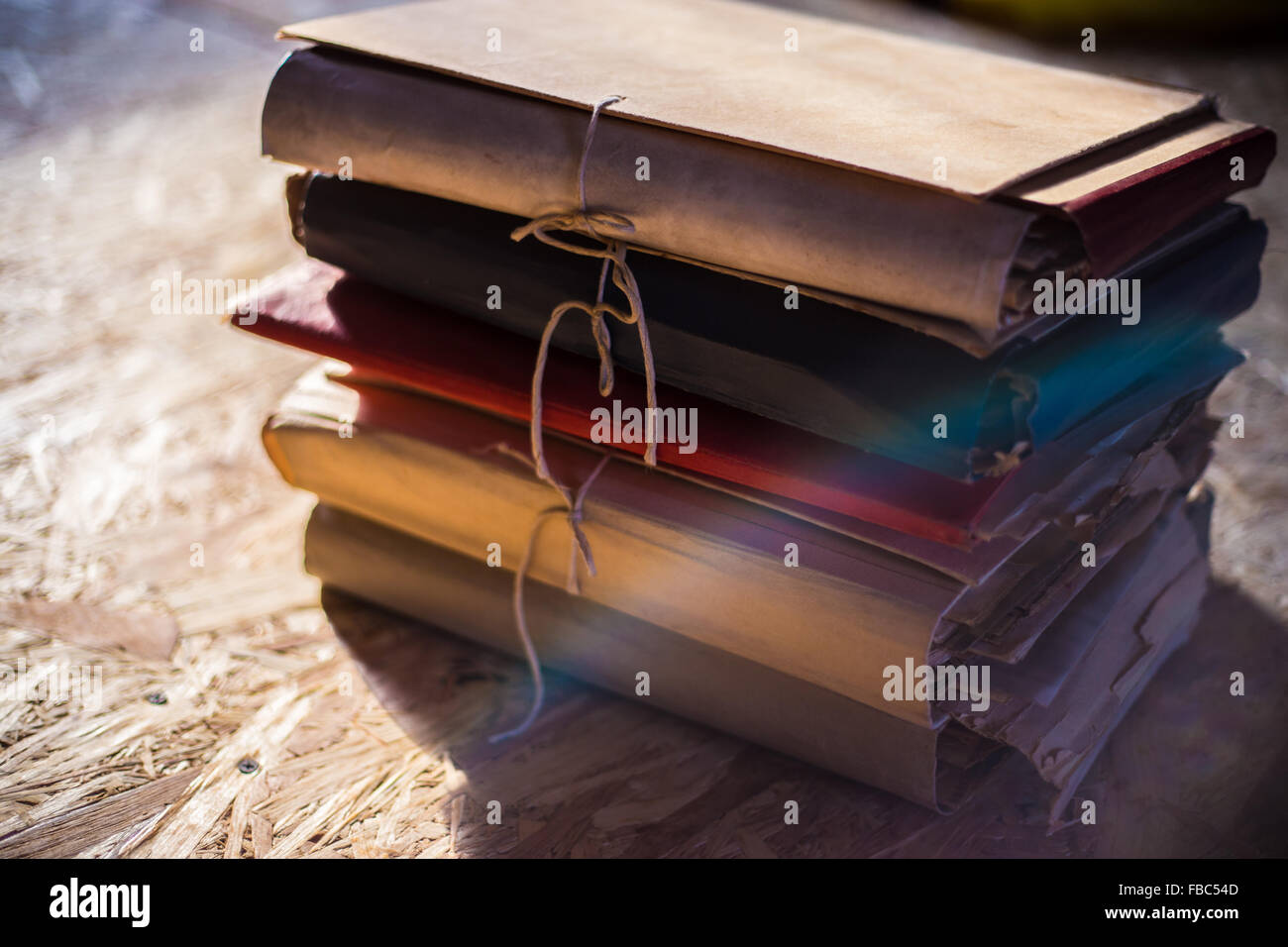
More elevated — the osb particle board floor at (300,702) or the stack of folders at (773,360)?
the stack of folders at (773,360)

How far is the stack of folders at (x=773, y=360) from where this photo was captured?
0.57 metres

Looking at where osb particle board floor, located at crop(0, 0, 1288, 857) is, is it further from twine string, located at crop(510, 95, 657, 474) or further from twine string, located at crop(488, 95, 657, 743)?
twine string, located at crop(510, 95, 657, 474)

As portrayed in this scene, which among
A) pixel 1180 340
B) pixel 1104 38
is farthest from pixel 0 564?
pixel 1104 38

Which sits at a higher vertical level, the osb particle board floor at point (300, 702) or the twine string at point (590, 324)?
the twine string at point (590, 324)

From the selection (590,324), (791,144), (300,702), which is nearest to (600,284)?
(590,324)

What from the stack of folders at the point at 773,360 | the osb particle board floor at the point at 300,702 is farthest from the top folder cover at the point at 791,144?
the osb particle board floor at the point at 300,702

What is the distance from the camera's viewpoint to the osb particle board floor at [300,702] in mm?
652

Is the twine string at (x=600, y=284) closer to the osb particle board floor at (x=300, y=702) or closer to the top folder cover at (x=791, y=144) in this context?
the top folder cover at (x=791, y=144)

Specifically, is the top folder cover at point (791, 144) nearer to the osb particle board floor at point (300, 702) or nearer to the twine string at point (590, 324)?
the twine string at point (590, 324)

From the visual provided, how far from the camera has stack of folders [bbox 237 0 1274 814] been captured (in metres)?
0.57

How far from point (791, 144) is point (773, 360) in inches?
4.2

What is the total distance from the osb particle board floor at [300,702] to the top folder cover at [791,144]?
0.96ft

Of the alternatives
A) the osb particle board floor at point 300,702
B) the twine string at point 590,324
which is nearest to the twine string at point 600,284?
the twine string at point 590,324

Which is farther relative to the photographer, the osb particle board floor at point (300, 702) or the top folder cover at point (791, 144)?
the osb particle board floor at point (300, 702)
